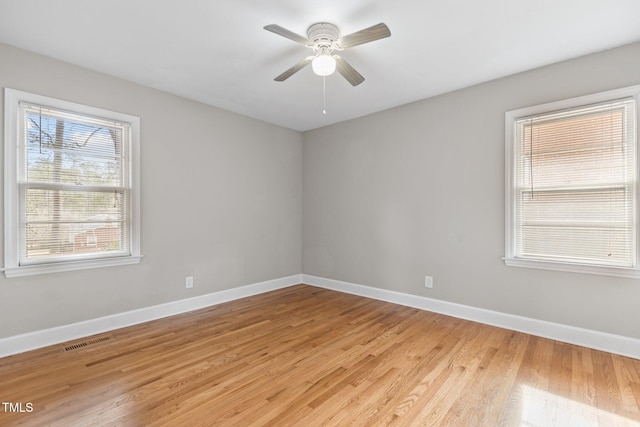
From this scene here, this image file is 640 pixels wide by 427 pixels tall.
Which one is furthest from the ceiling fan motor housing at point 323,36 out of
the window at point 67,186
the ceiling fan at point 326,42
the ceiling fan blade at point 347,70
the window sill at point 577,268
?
the window sill at point 577,268

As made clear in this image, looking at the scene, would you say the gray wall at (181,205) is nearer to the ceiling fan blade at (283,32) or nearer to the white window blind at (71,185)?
the white window blind at (71,185)

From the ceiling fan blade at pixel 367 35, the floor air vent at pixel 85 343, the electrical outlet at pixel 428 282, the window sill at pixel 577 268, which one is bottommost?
the floor air vent at pixel 85 343

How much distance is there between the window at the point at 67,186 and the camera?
2.67 m

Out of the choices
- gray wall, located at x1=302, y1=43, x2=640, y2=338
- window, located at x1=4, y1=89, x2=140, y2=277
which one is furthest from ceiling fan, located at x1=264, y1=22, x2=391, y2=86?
window, located at x1=4, y1=89, x2=140, y2=277

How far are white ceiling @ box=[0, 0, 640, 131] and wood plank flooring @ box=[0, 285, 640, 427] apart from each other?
2613mm

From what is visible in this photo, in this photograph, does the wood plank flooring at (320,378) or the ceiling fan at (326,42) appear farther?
the ceiling fan at (326,42)

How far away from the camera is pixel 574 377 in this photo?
7.47 ft

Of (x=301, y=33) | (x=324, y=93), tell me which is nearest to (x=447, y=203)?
(x=324, y=93)

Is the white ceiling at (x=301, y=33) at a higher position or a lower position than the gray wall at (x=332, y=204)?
higher

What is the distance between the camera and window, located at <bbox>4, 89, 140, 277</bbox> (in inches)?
105

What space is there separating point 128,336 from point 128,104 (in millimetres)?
2387

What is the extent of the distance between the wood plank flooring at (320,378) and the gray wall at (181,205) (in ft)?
1.41

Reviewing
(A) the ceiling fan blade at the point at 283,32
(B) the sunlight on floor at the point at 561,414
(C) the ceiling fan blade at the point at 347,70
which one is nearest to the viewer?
(B) the sunlight on floor at the point at 561,414

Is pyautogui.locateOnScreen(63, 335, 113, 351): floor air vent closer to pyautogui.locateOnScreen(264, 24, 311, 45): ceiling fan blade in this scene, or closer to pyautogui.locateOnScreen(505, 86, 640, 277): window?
pyautogui.locateOnScreen(264, 24, 311, 45): ceiling fan blade
